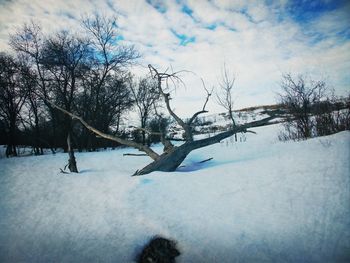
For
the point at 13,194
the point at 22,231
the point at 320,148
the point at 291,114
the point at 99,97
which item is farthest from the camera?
the point at 99,97

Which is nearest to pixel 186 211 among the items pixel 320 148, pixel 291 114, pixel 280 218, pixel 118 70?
pixel 280 218

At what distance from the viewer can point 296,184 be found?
2.60 m

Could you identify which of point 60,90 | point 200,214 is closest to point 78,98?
point 60,90

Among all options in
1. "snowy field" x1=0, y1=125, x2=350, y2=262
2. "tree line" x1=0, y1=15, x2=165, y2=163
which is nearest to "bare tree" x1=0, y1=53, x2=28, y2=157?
"tree line" x1=0, y1=15, x2=165, y2=163

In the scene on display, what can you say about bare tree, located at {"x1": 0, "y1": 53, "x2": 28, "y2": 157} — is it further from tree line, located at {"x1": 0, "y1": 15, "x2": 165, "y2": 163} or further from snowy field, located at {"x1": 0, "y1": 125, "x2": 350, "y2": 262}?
snowy field, located at {"x1": 0, "y1": 125, "x2": 350, "y2": 262}

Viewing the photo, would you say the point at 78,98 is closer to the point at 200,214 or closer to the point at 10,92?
the point at 10,92

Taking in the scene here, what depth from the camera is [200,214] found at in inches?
95.5

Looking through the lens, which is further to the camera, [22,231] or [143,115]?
[143,115]

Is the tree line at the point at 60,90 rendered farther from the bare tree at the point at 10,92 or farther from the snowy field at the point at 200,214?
the snowy field at the point at 200,214

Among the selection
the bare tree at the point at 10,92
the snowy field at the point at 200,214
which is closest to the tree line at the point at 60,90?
the bare tree at the point at 10,92

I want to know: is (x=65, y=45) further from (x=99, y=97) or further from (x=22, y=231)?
(x=22, y=231)

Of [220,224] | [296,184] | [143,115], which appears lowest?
[220,224]

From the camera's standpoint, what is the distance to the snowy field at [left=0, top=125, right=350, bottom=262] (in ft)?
6.48

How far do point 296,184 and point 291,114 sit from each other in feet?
23.0
